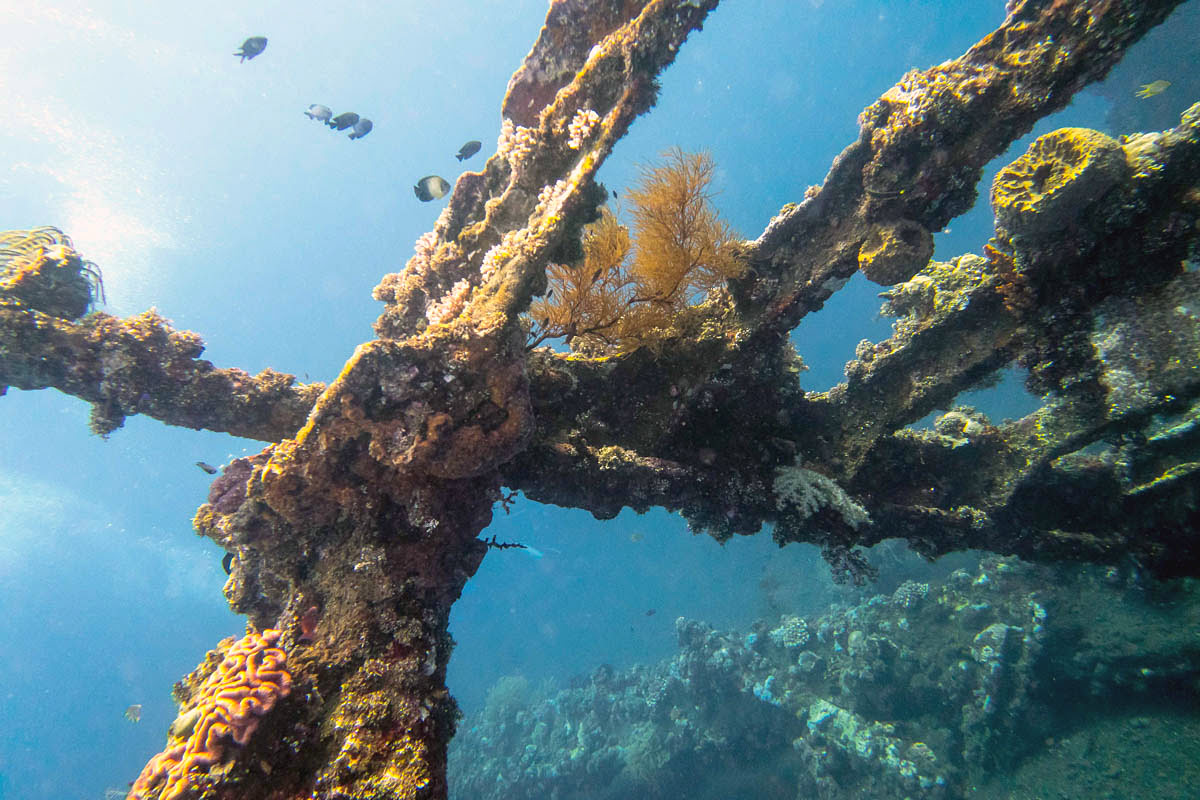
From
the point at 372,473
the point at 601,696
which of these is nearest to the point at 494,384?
the point at 372,473

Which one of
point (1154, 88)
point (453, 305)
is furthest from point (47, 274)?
point (1154, 88)

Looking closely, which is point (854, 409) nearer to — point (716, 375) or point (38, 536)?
point (716, 375)

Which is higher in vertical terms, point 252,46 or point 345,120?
point 252,46

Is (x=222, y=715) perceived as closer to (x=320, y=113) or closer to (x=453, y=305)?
(x=453, y=305)

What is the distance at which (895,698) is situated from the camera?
12.0 meters

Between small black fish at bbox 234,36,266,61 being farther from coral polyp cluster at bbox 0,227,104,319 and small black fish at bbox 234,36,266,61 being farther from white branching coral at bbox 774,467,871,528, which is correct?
white branching coral at bbox 774,467,871,528

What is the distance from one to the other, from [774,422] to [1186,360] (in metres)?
4.29

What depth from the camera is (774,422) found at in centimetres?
700

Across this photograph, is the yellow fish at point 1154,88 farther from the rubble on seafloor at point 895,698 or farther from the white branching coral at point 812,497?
the white branching coral at point 812,497

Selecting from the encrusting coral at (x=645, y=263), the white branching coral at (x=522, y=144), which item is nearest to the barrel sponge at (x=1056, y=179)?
the encrusting coral at (x=645, y=263)

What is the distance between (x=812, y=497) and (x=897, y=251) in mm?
3135

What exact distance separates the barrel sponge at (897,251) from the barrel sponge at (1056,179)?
0.85 m

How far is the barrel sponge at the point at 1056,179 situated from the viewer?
15.0ft

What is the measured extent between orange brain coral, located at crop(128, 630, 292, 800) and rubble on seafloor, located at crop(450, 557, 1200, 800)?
12.1 meters
